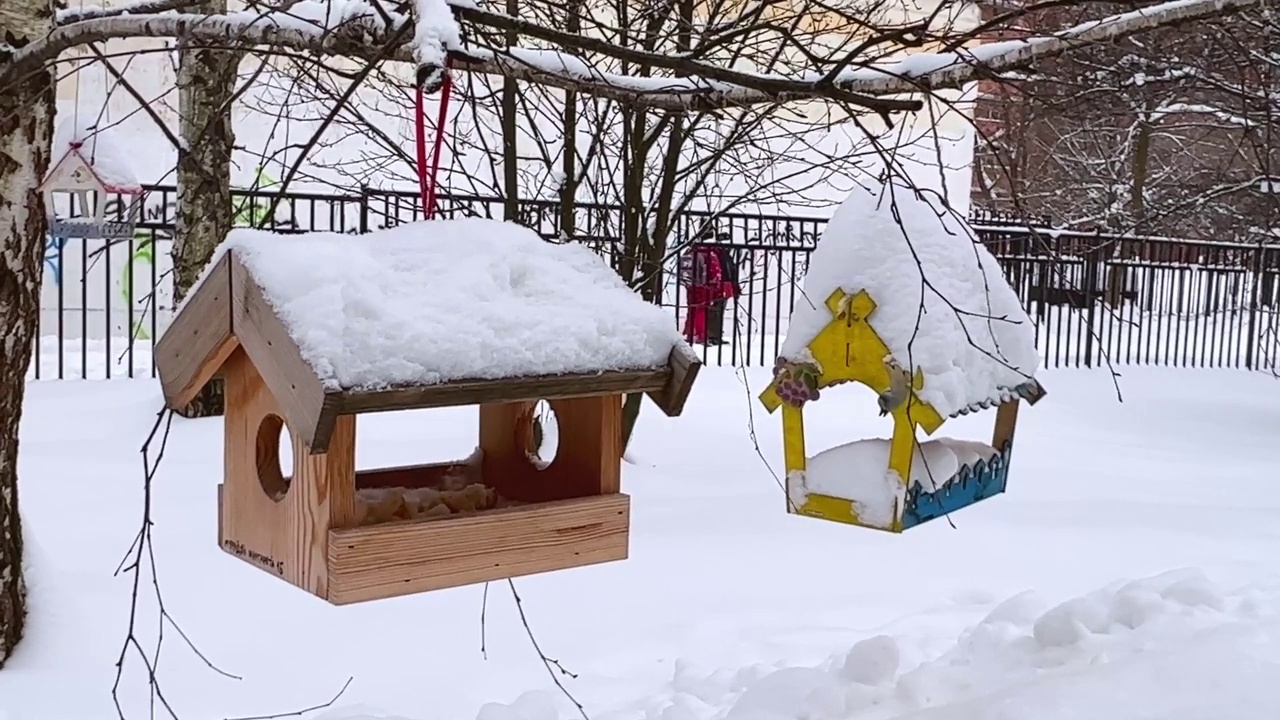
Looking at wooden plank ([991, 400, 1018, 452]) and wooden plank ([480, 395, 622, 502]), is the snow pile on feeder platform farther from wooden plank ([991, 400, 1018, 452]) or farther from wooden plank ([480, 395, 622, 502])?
wooden plank ([991, 400, 1018, 452])

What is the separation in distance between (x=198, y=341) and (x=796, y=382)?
1.67 meters

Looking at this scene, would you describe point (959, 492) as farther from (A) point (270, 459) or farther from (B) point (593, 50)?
(A) point (270, 459)

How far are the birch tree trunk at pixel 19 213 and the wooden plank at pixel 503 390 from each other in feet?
6.67

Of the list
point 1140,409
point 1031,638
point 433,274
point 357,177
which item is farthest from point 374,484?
point 1140,409

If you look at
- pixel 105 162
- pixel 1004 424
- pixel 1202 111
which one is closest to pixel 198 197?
pixel 105 162

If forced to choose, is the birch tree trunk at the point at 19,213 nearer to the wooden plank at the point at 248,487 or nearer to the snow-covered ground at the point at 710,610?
the snow-covered ground at the point at 710,610

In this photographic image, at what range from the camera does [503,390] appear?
6.60 feet

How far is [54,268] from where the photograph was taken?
489 inches

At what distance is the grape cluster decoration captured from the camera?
3328 mm

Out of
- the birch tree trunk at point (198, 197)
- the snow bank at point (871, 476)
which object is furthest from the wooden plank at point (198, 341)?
the birch tree trunk at point (198, 197)

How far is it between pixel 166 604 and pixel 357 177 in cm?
409

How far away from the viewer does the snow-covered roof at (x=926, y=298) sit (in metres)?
3.13

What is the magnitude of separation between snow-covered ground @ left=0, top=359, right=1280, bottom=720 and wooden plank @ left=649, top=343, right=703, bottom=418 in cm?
112

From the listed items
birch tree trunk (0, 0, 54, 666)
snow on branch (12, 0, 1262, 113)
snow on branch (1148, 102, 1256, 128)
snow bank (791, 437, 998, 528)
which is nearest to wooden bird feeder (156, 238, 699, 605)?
snow on branch (12, 0, 1262, 113)
